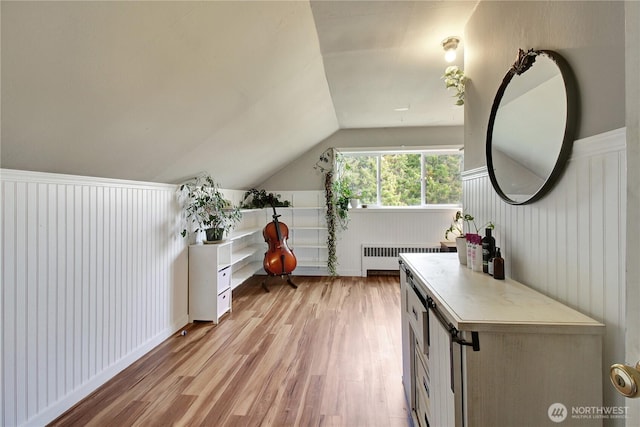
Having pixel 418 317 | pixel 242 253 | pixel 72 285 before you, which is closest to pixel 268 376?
pixel 418 317

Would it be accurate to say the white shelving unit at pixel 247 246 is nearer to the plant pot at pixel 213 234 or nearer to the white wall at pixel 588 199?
the plant pot at pixel 213 234

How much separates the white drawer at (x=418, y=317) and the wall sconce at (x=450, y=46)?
1774 millimetres

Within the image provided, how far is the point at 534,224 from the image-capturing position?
1.19 m

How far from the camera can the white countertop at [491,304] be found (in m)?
0.77

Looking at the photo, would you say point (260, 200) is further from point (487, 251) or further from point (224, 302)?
point (487, 251)

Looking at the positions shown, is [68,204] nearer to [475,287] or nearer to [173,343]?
[173,343]

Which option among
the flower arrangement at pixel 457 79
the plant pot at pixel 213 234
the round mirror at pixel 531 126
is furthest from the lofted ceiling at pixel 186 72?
the round mirror at pixel 531 126

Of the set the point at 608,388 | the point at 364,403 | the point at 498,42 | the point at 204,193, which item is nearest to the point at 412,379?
the point at 364,403

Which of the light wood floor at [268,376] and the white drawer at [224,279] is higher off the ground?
the white drawer at [224,279]

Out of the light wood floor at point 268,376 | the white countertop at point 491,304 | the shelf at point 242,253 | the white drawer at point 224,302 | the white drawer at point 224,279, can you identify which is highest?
the white countertop at point 491,304

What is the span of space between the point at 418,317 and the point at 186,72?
5.60 ft

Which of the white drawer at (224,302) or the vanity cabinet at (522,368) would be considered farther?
the white drawer at (224,302)

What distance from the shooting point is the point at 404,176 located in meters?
4.43

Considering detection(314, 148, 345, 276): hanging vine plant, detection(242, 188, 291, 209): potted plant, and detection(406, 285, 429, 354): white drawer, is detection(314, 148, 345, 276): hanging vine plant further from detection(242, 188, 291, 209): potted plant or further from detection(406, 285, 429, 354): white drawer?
detection(406, 285, 429, 354): white drawer
